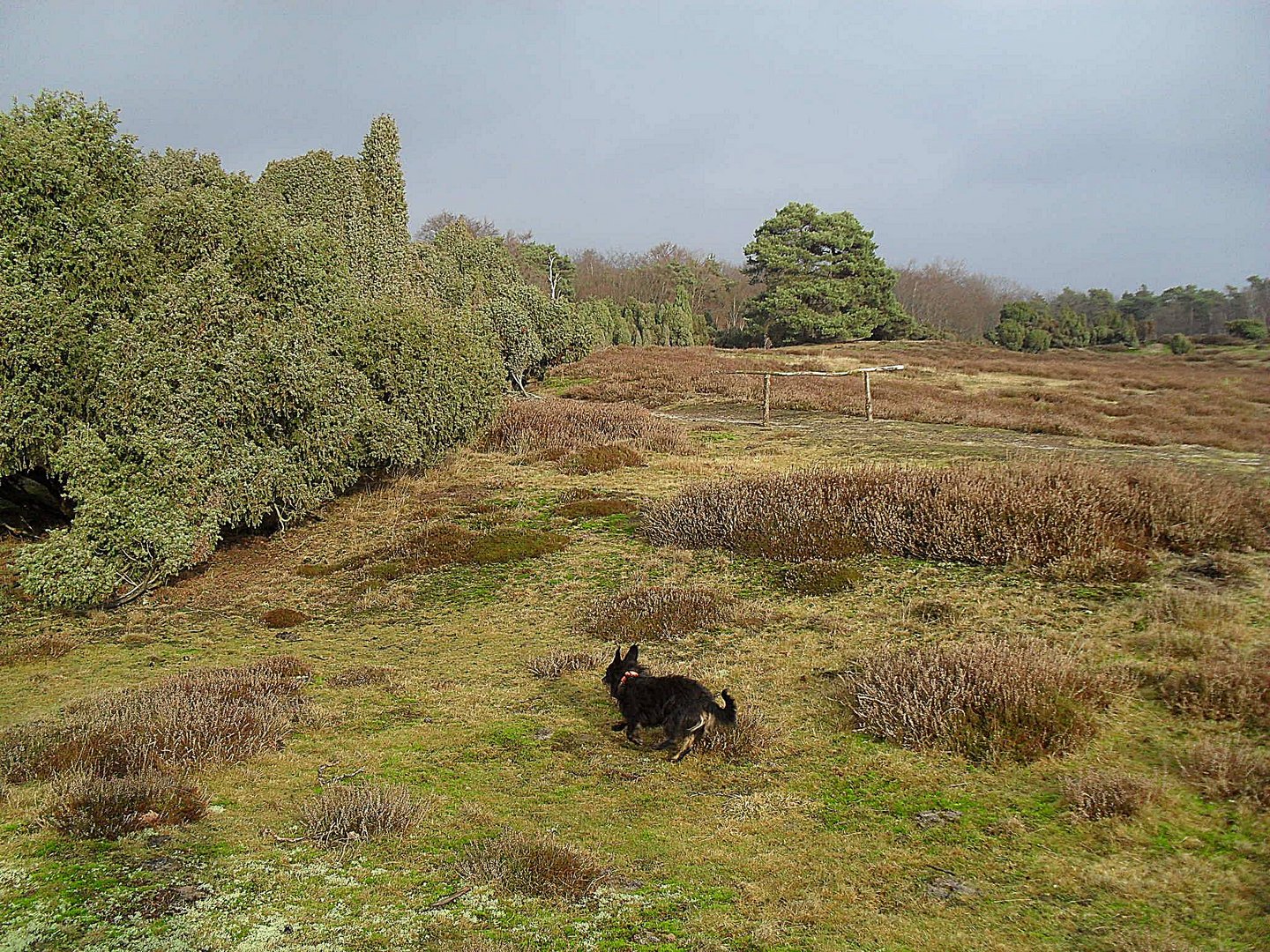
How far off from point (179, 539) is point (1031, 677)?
9529 millimetres

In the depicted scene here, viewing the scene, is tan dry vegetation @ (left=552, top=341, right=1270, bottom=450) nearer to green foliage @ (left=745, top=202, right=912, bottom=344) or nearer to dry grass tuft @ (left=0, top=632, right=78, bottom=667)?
green foliage @ (left=745, top=202, right=912, bottom=344)

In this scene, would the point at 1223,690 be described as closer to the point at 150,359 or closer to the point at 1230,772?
the point at 1230,772

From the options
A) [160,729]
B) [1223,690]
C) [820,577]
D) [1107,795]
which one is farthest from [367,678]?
[1223,690]

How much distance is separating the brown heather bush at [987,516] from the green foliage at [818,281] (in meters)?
49.7

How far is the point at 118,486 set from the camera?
10148 millimetres

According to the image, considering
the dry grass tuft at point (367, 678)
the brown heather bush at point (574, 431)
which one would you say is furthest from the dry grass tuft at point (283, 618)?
the brown heather bush at point (574, 431)

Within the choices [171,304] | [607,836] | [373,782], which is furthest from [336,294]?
[607,836]

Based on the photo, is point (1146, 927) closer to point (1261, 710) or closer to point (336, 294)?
point (1261, 710)

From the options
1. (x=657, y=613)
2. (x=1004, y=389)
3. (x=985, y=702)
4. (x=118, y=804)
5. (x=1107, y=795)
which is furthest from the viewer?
(x=1004, y=389)

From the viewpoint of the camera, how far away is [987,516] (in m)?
8.91

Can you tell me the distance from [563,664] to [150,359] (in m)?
7.07

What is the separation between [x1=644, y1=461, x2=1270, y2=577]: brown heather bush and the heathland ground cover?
63 millimetres

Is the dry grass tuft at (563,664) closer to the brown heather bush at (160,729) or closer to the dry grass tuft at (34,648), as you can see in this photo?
the brown heather bush at (160,729)

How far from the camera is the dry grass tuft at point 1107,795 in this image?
4.33m
